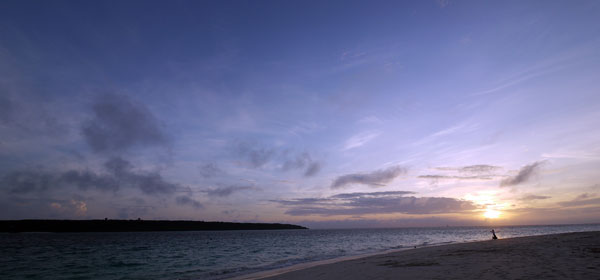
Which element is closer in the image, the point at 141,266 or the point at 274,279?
the point at 274,279

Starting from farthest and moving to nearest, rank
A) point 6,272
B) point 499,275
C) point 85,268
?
point 85,268
point 6,272
point 499,275

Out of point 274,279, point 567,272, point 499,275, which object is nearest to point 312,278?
point 274,279

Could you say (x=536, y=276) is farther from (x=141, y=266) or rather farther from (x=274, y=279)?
(x=141, y=266)

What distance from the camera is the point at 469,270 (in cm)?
1405

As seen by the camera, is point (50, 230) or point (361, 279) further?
point (50, 230)

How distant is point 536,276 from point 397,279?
517 centimetres

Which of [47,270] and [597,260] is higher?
[597,260]

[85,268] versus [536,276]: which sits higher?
[536,276]

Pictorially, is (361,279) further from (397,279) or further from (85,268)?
(85,268)

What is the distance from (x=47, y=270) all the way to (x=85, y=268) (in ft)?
9.94

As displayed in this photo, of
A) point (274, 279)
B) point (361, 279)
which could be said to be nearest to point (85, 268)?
point (274, 279)

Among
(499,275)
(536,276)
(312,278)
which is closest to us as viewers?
(536,276)

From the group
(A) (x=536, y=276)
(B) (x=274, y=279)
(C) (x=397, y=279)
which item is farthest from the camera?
(B) (x=274, y=279)

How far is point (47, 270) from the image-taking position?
94.4 feet
